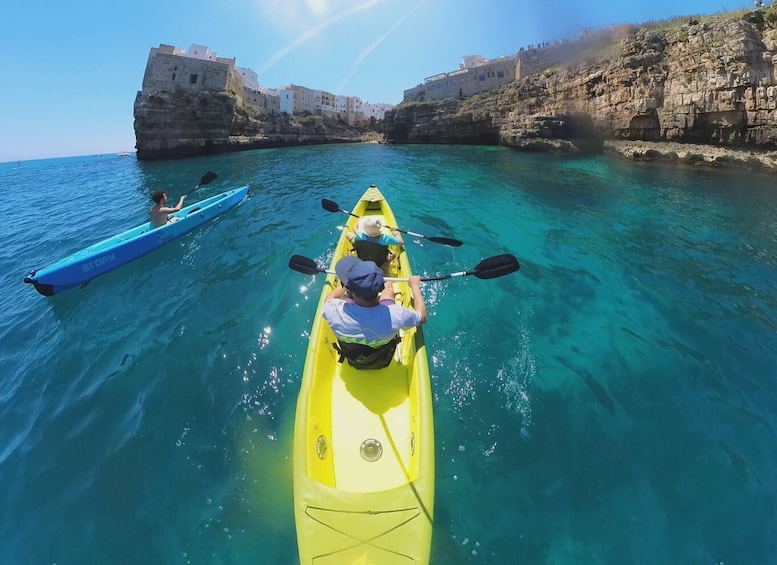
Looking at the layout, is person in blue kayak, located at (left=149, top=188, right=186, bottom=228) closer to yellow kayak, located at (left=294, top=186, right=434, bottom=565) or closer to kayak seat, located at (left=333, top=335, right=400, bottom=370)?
yellow kayak, located at (left=294, top=186, right=434, bottom=565)

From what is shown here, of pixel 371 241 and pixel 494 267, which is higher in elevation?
pixel 371 241

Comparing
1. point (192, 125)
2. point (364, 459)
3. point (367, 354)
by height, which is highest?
point (192, 125)

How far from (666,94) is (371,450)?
90.8ft

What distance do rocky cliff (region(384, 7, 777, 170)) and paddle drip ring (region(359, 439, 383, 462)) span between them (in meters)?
23.7

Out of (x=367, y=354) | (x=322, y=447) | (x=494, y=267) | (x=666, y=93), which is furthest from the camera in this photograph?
(x=666, y=93)

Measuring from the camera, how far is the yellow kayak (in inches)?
91.1

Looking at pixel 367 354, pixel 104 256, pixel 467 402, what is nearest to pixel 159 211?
pixel 104 256

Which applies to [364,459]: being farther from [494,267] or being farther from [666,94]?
[666,94]

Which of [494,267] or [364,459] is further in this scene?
[494,267]

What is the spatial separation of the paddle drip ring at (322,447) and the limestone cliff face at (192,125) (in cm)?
4756

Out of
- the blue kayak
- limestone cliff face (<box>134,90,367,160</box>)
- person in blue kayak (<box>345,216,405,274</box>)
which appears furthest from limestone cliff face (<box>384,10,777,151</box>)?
limestone cliff face (<box>134,90,367,160</box>)

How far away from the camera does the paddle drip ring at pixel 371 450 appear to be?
3070 mm

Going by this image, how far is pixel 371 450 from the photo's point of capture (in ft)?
10.2

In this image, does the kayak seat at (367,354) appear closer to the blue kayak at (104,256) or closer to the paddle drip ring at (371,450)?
the paddle drip ring at (371,450)
